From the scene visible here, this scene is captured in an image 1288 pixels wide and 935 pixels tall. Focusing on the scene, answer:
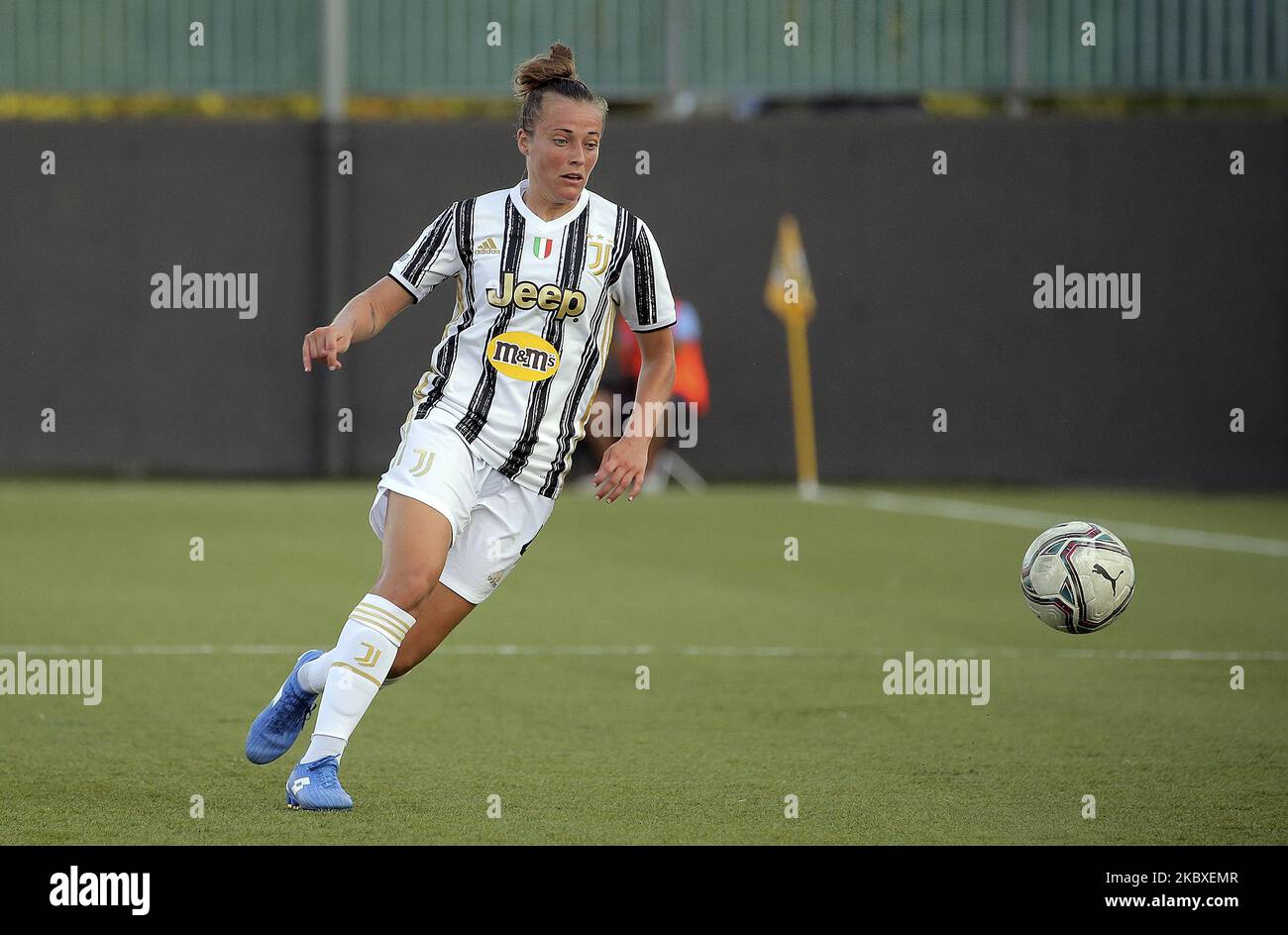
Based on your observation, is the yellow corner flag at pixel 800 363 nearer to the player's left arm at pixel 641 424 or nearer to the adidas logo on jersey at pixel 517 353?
the player's left arm at pixel 641 424

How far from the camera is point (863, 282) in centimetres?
1881

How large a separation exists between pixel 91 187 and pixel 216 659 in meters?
11.1

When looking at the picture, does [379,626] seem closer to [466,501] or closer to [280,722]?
[466,501]

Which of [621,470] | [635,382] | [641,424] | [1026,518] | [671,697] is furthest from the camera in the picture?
[635,382]

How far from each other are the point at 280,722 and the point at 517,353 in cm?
135

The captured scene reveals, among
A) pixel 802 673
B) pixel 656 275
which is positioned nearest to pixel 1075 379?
pixel 802 673

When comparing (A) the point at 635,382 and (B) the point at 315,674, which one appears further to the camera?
(A) the point at 635,382

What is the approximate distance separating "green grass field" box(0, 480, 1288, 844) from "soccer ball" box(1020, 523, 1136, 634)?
1.53 ft

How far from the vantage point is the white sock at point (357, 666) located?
5.49 meters

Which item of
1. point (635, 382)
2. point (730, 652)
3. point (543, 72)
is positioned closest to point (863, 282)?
point (635, 382)

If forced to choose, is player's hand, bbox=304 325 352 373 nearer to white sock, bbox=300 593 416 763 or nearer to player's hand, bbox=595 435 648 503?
white sock, bbox=300 593 416 763

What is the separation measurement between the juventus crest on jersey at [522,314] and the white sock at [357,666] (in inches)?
23.1

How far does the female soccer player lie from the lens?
5.66m

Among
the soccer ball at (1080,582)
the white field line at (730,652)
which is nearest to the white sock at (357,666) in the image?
the soccer ball at (1080,582)
